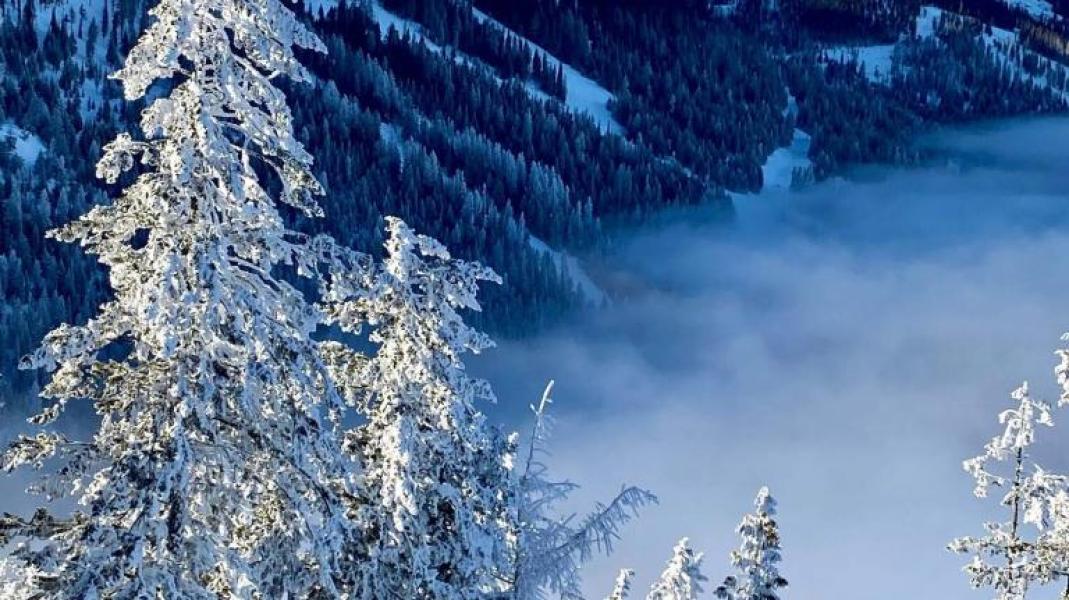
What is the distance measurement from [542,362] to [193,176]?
189342mm

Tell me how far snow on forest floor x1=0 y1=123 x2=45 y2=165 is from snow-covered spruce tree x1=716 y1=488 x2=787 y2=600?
170189mm

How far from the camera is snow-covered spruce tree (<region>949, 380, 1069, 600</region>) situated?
16844 mm

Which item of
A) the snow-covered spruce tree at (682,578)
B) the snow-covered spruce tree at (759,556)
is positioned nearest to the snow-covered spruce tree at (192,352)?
the snow-covered spruce tree at (759,556)

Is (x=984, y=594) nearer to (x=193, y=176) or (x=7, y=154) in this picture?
(x=193, y=176)

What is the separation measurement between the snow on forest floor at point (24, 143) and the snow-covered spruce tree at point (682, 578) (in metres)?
167

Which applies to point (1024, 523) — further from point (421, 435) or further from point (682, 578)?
point (421, 435)

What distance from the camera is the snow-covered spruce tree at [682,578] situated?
92.8 feet

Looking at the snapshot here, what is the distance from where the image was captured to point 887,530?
14888 cm

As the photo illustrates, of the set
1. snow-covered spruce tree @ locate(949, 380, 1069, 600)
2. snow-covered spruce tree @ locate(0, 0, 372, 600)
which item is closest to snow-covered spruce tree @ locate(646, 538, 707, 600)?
snow-covered spruce tree @ locate(949, 380, 1069, 600)

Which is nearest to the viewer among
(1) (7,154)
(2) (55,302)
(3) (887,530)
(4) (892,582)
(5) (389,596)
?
(5) (389,596)

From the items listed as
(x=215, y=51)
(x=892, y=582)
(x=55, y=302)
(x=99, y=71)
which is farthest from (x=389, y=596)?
(x=99, y=71)

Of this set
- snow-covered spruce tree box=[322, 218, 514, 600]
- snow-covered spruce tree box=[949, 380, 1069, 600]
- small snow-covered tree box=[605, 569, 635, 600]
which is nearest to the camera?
snow-covered spruce tree box=[322, 218, 514, 600]

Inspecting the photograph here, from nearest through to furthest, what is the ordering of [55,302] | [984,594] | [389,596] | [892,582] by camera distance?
[389,596], [984,594], [892,582], [55,302]

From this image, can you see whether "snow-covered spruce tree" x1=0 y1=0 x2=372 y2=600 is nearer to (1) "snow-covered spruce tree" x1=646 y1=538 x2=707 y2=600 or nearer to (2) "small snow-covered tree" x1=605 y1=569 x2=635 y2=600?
(1) "snow-covered spruce tree" x1=646 y1=538 x2=707 y2=600
